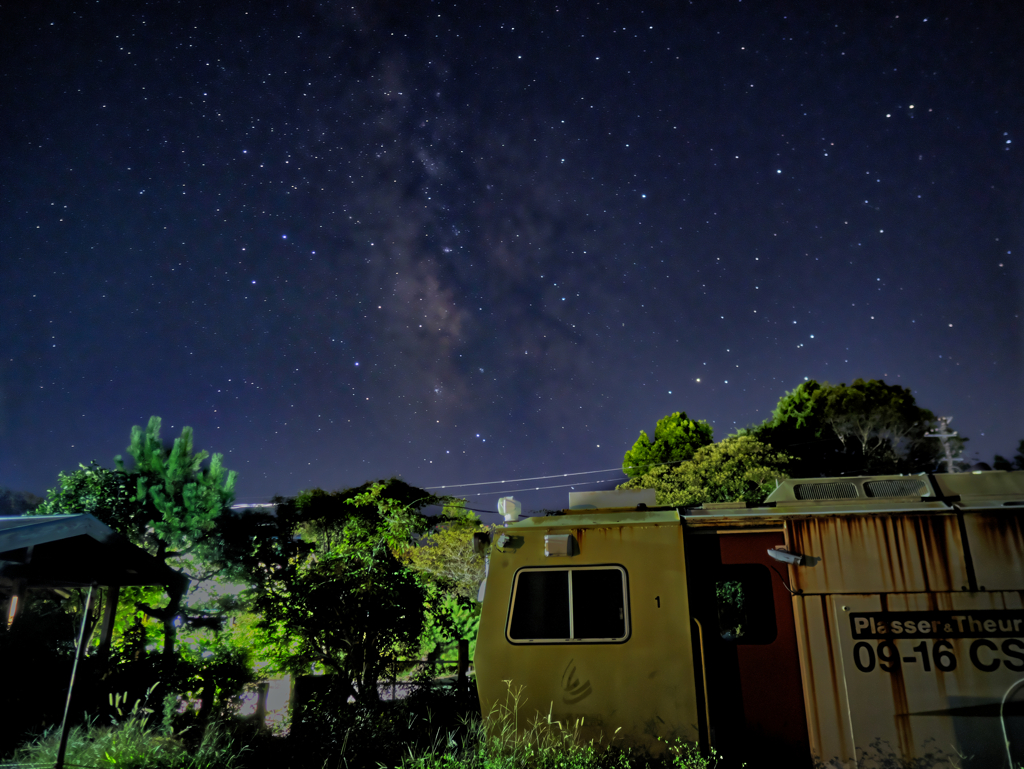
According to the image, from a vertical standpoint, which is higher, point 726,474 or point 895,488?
point 726,474

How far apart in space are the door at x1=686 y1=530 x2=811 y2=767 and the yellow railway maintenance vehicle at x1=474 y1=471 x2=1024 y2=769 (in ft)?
0.05

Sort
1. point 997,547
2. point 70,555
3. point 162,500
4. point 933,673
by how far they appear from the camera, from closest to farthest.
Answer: point 933,673
point 997,547
point 70,555
point 162,500

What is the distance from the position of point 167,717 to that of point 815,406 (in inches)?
1267

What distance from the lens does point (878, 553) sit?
5.23m

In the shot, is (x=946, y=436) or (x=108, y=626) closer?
(x=108, y=626)

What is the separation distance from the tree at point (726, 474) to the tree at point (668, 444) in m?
3.92

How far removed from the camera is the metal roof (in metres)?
5.52

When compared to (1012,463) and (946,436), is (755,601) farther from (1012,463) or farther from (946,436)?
(1012,463)

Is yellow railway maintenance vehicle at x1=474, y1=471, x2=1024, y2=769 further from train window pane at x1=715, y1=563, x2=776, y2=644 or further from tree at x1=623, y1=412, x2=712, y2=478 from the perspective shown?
tree at x1=623, y1=412, x2=712, y2=478

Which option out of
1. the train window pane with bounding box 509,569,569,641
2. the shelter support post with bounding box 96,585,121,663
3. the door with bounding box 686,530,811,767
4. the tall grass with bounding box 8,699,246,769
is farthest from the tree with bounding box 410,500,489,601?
the door with bounding box 686,530,811,767

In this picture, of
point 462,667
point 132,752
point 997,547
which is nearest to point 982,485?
point 997,547

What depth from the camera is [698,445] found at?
33.1 meters

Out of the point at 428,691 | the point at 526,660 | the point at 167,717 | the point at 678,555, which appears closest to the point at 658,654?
the point at 678,555

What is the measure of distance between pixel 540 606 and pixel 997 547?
447 centimetres
